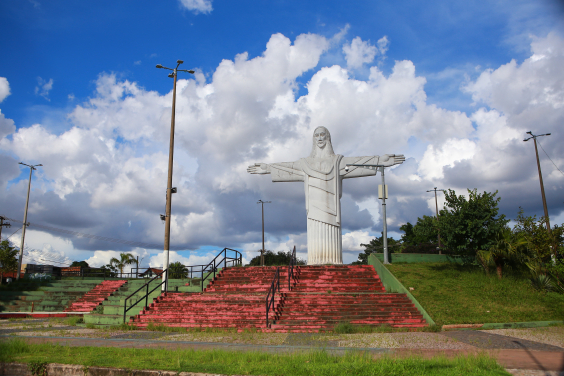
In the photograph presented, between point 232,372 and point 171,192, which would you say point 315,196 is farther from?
point 232,372

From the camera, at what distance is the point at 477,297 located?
14164 millimetres

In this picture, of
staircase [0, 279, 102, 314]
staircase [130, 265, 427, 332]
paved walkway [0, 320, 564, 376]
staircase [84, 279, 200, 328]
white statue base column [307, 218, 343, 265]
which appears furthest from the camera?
white statue base column [307, 218, 343, 265]

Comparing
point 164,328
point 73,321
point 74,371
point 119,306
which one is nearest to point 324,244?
point 119,306

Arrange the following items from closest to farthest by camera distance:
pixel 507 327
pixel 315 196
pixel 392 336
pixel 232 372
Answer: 1. pixel 232 372
2. pixel 392 336
3. pixel 507 327
4. pixel 315 196

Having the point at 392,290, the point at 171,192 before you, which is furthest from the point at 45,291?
the point at 392,290

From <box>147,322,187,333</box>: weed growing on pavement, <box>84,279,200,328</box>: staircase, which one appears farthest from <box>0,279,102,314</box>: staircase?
<box>147,322,187,333</box>: weed growing on pavement

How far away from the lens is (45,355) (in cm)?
726

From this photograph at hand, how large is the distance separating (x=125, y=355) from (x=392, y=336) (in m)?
6.61

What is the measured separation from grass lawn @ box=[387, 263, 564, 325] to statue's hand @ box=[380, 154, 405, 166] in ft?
19.9

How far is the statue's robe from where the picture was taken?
21.0 metres

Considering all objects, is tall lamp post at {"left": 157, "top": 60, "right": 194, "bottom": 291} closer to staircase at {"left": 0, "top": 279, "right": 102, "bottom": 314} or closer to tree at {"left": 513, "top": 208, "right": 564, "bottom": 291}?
staircase at {"left": 0, "top": 279, "right": 102, "bottom": 314}

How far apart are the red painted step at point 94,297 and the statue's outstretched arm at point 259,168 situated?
31.3 feet

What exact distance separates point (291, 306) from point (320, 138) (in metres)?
11.3

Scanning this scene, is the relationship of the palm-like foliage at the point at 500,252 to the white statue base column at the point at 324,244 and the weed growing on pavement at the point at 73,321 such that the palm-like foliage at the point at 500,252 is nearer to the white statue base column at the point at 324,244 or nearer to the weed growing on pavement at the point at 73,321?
the white statue base column at the point at 324,244
